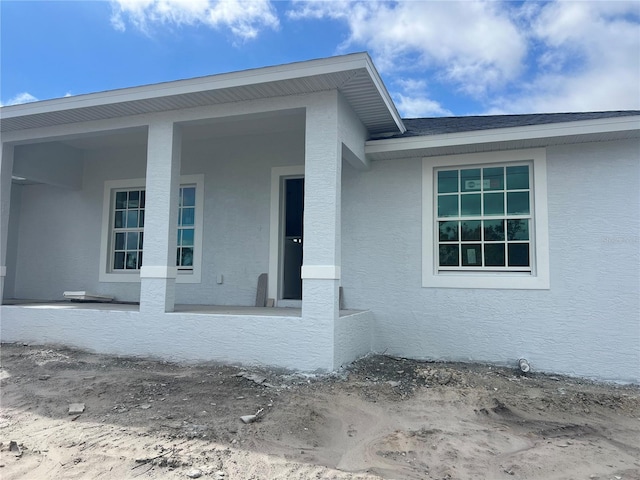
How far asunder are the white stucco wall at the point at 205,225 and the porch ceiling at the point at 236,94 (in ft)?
5.95

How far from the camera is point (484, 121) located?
7613 millimetres

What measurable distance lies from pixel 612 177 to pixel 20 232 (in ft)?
36.3

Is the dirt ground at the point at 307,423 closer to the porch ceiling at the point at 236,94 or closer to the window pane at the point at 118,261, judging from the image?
the window pane at the point at 118,261

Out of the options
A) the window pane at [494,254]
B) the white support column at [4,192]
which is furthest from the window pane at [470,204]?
the white support column at [4,192]

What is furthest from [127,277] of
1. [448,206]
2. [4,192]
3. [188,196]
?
[448,206]

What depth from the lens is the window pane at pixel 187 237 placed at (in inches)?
328

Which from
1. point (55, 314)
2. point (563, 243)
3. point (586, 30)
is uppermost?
point (586, 30)

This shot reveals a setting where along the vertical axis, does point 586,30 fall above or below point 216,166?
above

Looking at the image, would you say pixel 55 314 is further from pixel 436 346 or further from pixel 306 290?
pixel 436 346

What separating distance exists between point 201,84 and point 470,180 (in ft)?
13.0

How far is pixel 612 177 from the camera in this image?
19.6 feet

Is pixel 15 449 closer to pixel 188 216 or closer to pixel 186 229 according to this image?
pixel 186 229

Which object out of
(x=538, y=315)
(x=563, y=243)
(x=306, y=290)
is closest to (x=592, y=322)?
(x=538, y=315)

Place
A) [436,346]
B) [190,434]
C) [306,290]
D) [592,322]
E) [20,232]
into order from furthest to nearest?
[20,232]
[436,346]
[592,322]
[306,290]
[190,434]
